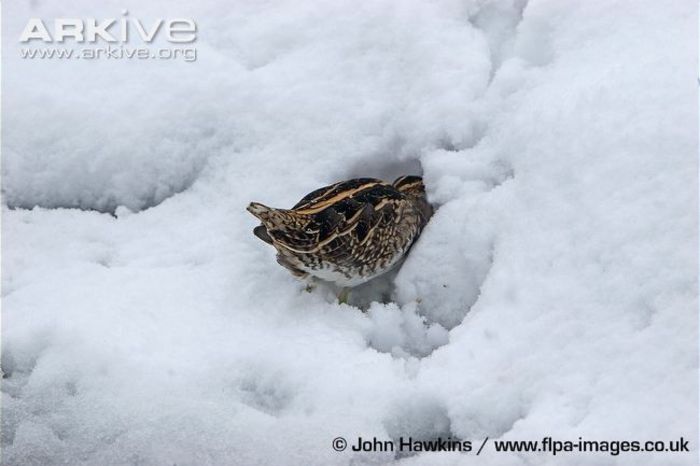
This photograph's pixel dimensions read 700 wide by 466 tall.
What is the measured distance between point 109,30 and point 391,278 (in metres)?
2.72

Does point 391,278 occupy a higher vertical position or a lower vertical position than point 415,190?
lower

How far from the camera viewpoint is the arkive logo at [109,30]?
542 cm

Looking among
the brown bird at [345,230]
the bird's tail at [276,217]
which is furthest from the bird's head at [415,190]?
the bird's tail at [276,217]

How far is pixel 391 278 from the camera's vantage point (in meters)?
4.43

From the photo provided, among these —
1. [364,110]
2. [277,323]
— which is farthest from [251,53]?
[277,323]

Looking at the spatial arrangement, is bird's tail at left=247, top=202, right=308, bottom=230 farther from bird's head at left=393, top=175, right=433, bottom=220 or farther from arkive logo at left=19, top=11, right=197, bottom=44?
arkive logo at left=19, top=11, right=197, bottom=44

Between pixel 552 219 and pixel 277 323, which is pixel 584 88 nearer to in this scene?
pixel 552 219

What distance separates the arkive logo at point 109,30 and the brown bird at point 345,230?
1927 millimetres

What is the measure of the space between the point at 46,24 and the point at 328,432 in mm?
3713

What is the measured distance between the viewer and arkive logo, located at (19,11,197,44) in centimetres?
542

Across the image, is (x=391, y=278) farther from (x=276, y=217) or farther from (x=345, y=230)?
(x=276, y=217)

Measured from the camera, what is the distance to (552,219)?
3789mm

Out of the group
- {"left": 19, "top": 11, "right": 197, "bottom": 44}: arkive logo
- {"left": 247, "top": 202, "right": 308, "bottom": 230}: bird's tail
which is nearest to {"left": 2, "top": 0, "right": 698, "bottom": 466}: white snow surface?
{"left": 19, "top": 11, "right": 197, "bottom": 44}: arkive logo

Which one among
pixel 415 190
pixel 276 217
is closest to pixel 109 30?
pixel 415 190
